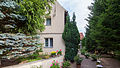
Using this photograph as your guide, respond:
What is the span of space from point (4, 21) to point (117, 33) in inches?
313

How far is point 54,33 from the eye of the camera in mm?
8719

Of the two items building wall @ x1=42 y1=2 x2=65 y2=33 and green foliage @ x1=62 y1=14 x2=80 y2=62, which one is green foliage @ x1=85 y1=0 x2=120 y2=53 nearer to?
green foliage @ x1=62 y1=14 x2=80 y2=62

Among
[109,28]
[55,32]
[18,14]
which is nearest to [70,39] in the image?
[55,32]

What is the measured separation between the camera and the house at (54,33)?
28.3ft

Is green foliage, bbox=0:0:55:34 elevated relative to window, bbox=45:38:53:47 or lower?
elevated

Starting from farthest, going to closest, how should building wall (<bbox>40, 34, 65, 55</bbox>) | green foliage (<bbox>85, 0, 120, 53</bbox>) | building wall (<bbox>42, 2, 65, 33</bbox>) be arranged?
building wall (<bbox>42, 2, 65, 33</bbox>) < building wall (<bbox>40, 34, 65, 55</bbox>) < green foliage (<bbox>85, 0, 120, 53</bbox>)

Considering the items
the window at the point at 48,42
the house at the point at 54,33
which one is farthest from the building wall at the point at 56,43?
the window at the point at 48,42

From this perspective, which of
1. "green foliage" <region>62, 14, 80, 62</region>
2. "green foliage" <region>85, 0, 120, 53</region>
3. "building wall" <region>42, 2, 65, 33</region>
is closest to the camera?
"green foliage" <region>85, 0, 120, 53</region>

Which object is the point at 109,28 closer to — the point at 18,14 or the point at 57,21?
the point at 57,21

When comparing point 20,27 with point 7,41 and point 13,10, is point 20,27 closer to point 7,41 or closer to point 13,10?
point 13,10

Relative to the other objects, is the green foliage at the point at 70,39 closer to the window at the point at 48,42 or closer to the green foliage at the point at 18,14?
the window at the point at 48,42

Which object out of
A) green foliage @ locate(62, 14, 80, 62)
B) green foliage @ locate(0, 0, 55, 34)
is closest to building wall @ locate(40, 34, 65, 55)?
green foliage @ locate(62, 14, 80, 62)

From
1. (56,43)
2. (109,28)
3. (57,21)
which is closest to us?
(109,28)

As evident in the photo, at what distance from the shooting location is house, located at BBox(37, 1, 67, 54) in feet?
28.3
